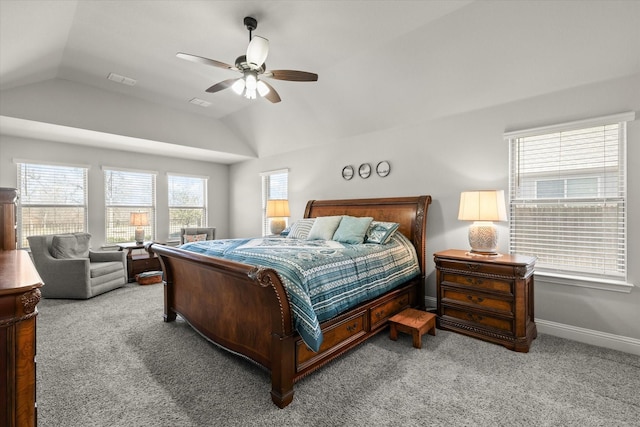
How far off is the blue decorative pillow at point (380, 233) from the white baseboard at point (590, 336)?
1.71 meters

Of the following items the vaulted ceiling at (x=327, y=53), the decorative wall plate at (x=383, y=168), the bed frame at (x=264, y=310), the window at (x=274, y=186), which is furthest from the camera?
the window at (x=274, y=186)

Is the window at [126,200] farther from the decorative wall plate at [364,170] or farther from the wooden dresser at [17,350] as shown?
the wooden dresser at [17,350]

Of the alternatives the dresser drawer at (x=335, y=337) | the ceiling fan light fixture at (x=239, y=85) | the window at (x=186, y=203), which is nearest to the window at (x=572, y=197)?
the dresser drawer at (x=335, y=337)

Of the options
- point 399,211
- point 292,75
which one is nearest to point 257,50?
point 292,75

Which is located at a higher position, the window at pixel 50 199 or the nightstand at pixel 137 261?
the window at pixel 50 199

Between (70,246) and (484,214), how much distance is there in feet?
18.2

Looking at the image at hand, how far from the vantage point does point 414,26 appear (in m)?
2.93

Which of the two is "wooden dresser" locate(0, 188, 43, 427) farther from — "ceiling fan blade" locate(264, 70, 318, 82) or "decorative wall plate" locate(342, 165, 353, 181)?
"decorative wall plate" locate(342, 165, 353, 181)

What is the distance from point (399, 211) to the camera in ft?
13.3

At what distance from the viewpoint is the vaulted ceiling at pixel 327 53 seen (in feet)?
8.53

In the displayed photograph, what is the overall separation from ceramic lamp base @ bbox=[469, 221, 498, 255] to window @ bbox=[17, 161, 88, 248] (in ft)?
20.2

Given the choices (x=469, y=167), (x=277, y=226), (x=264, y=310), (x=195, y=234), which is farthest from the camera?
(x=195, y=234)

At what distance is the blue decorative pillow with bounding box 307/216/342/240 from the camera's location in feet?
12.6

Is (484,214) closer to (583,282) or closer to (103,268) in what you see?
(583,282)
